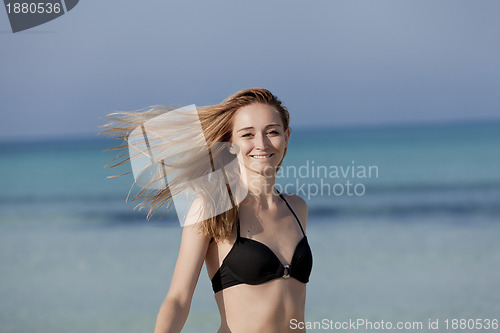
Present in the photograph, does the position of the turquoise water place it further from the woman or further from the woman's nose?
the woman's nose

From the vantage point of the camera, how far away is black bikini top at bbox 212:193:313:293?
10.1ft

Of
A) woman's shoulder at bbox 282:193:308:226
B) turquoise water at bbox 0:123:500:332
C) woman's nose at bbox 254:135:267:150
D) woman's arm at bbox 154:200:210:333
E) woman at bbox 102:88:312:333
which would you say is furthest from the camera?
turquoise water at bbox 0:123:500:332

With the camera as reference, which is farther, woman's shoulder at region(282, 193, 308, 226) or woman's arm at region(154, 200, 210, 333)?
woman's shoulder at region(282, 193, 308, 226)

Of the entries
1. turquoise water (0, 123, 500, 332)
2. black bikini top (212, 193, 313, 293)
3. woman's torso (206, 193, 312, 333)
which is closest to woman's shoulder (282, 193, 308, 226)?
woman's torso (206, 193, 312, 333)

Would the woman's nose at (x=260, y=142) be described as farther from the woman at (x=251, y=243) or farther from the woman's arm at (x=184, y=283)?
the woman's arm at (x=184, y=283)

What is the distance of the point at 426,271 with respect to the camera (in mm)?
9062

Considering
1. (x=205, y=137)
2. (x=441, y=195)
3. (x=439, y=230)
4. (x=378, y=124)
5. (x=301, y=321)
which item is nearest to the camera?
(x=301, y=321)

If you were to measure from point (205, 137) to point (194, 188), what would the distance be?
25 cm

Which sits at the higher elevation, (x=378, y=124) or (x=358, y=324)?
(x=358, y=324)

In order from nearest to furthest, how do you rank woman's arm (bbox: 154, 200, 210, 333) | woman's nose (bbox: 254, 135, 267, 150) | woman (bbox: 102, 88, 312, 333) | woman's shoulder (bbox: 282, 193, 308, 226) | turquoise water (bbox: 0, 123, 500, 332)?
woman's arm (bbox: 154, 200, 210, 333) < woman (bbox: 102, 88, 312, 333) < woman's nose (bbox: 254, 135, 267, 150) < woman's shoulder (bbox: 282, 193, 308, 226) < turquoise water (bbox: 0, 123, 500, 332)

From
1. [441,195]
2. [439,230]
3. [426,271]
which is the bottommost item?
[441,195]

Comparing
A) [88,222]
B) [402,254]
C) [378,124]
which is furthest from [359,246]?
[378,124]

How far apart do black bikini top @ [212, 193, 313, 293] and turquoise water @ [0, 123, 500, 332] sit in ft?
11.9

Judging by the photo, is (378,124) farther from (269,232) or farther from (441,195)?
(269,232)
